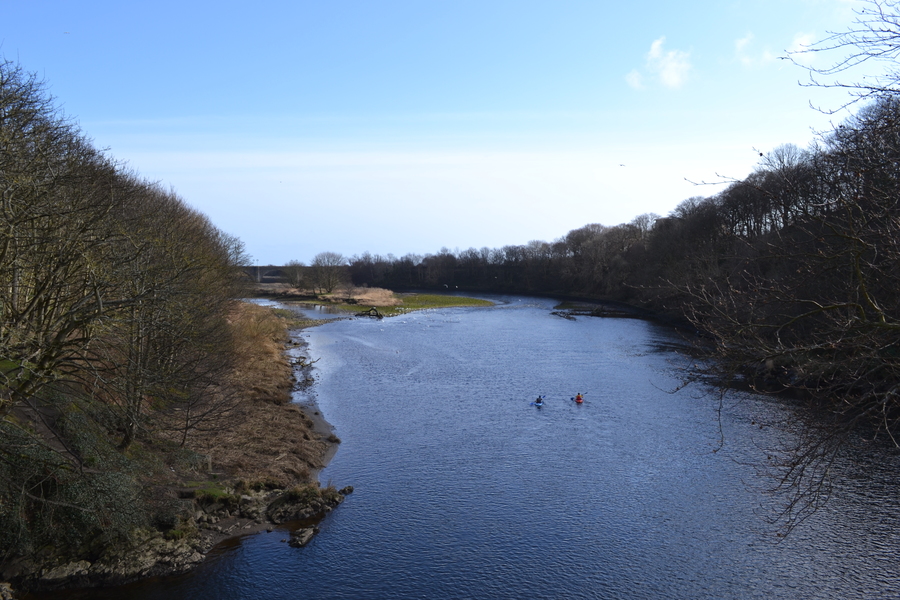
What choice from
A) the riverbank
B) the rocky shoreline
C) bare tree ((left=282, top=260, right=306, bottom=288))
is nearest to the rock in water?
the rocky shoreline

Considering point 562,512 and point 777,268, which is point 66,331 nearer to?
point 562,512

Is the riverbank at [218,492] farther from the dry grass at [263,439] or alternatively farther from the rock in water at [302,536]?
the rock in water at [302,536]

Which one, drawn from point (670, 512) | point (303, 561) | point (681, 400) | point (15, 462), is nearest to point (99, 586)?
point (15, 462)

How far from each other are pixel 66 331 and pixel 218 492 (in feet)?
24.6

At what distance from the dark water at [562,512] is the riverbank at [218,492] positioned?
2.44ft

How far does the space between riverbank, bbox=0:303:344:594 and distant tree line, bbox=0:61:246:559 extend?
0.60 m

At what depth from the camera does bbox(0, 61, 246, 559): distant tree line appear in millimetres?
13398

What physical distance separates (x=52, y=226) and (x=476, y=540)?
13.3 meters

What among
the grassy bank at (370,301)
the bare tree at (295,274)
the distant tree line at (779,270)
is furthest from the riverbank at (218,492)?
the bare tree at (295,274)

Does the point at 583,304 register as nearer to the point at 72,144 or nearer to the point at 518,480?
the point at 518,480

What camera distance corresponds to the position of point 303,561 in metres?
16.4

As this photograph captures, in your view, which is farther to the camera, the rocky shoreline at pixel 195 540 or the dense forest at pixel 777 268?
the rocky shoreline at pixel 195 540

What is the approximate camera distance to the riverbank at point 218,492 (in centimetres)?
1527

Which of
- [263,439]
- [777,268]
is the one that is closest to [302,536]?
[263,439]
